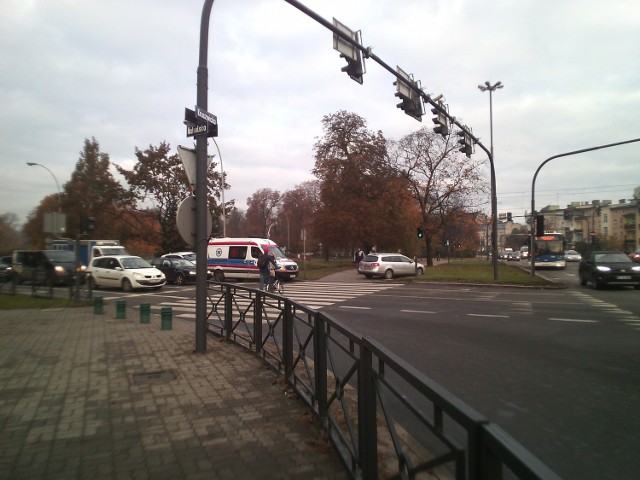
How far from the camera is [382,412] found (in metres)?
2.64

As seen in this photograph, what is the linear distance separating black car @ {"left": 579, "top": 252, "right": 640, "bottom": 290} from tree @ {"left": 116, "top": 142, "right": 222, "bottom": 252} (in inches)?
1188

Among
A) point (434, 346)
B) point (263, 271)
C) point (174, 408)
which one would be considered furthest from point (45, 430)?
point (263, 271)

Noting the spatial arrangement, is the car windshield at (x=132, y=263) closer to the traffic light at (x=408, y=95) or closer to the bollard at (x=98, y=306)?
the bollard at (x=98, y=306)

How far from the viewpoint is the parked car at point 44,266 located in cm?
2205

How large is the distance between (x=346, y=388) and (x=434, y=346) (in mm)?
4243

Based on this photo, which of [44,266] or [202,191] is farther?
[44,266]

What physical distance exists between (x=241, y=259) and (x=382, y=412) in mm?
22893

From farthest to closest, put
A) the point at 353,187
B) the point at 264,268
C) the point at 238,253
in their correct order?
the point at 353,187 → the point at 238,253 → the point at 264,268

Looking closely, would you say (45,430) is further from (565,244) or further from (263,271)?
(565,244)

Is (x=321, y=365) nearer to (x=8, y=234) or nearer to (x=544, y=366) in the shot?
(x=544, y=366)

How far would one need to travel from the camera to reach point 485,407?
14.7 feet

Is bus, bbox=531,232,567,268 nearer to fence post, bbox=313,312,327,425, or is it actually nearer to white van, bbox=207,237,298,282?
white van, bbox=207,237,298,282

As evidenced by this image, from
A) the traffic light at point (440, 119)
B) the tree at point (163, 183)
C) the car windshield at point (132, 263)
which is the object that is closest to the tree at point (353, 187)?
the tree at point (163, 183)

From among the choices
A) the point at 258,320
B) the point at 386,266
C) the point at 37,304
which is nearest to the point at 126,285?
the point at 37,304
